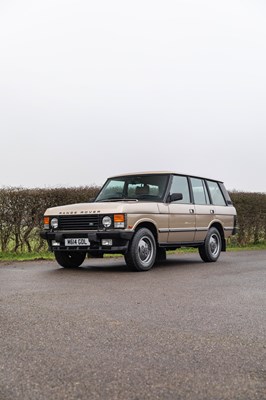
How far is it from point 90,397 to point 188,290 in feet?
14.5

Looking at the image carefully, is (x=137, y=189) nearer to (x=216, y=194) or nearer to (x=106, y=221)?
(x=106, y=221)

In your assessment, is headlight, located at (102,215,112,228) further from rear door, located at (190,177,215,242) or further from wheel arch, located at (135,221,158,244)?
rear door, located at (190,177,215,242)

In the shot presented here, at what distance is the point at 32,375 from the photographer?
3482mm

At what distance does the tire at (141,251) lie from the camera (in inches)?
372

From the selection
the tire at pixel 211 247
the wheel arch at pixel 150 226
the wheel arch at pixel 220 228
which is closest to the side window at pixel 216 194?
the wheel arch at pixel 220 228

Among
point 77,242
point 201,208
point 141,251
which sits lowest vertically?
point 141,251

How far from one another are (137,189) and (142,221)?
1.24 metres

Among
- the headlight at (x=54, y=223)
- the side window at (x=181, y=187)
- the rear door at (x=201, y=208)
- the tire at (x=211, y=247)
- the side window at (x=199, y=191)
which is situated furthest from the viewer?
the tire at (x=211, y=247)

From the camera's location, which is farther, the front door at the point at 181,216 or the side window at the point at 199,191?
the side window at the point at 199,191

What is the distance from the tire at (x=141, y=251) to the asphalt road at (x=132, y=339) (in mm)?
1074

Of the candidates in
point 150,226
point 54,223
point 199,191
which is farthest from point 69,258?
point 199,191

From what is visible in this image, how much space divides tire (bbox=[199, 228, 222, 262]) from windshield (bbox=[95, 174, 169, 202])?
6.31 feet

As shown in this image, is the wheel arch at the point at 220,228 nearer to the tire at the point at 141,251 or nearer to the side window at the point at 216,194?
the side window at the point at 216,194

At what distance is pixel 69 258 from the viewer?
10625mm
